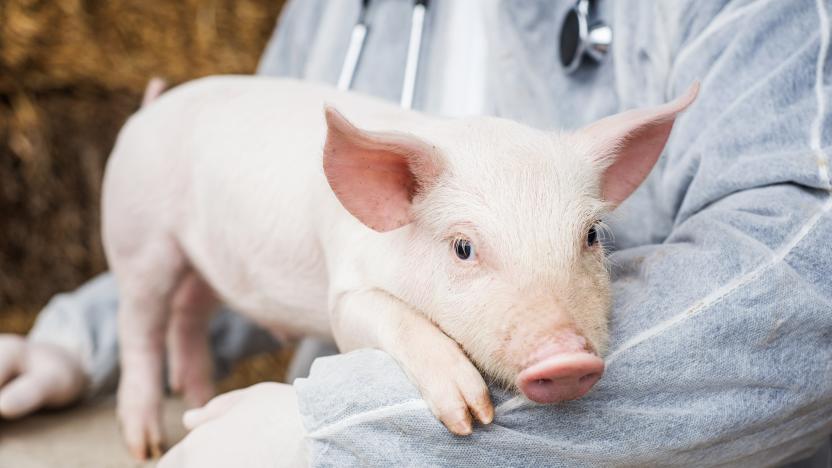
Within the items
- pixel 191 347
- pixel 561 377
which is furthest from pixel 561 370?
pixel 191 347

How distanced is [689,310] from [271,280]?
72 centimetres

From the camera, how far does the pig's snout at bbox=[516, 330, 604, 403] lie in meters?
0.77

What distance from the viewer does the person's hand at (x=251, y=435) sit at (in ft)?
3.15

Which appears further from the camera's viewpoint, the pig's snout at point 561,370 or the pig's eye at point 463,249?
the pig's eye at point 463,249

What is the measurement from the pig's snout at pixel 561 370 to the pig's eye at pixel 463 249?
0.18 metres

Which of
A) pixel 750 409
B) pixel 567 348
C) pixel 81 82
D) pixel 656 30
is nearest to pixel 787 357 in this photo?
pixel 750 409

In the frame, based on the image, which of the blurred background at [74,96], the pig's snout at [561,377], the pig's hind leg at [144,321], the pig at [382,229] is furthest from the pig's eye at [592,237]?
the blurred background at [74,96]

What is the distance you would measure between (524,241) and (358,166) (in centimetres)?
21

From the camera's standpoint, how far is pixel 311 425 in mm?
922

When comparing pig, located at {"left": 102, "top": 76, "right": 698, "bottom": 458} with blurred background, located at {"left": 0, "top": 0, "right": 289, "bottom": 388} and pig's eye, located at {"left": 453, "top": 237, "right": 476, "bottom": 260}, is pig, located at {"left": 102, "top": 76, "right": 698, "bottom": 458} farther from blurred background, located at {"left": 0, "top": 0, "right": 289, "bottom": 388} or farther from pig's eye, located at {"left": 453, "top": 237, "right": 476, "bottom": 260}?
blurred background, located at {"left": 0, "top": 0, "right": 289, "bottom": 388}

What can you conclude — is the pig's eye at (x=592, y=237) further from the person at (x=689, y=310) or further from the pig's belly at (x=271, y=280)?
the pig's belly at (x=271, y=280)

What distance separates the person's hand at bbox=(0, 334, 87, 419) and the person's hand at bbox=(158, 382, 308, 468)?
60 cm

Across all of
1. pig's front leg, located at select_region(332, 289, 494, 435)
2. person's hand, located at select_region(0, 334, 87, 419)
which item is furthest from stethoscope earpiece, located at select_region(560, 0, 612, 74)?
person's hand, located at select_region(0, 334, 87, 419)

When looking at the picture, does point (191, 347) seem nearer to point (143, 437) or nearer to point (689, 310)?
point (143, 437)
